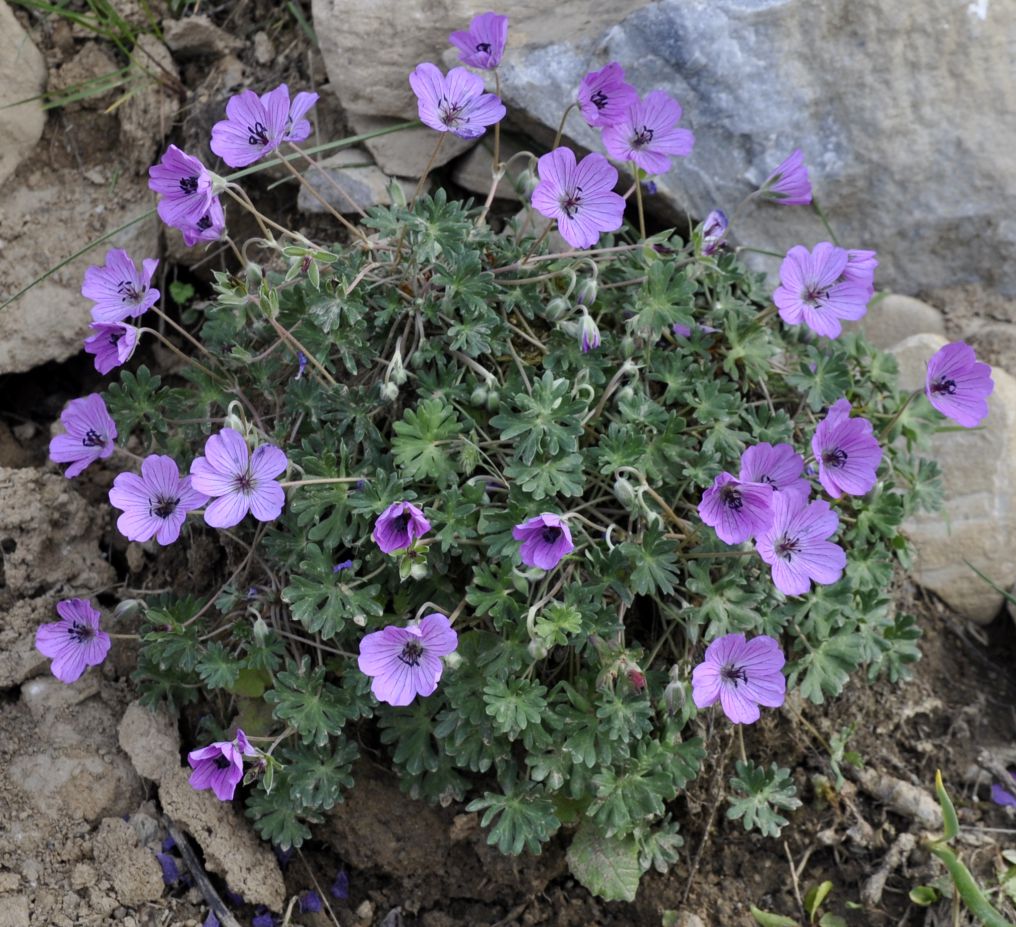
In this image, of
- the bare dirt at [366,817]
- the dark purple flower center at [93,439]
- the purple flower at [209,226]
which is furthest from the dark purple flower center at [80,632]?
the purple flower at [209,226]

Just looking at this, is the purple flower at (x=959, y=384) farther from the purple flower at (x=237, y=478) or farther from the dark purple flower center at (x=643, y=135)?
the purple flower at (x=237, y=478)

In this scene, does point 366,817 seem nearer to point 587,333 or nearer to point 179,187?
point 587,333

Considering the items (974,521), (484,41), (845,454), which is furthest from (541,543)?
(974,521)

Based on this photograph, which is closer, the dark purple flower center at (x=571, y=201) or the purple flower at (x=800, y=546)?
the purple flower at (x=800, y=546)

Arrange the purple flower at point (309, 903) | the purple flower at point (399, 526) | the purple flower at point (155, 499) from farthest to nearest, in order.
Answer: the purple flower at point (309, 903), the purple flower at point (155, 499), the purple flower at point (399, 526)

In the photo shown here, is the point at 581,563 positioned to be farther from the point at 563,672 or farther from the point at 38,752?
the point at 38,752

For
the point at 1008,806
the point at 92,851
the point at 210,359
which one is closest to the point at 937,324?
the point at 1008,806
